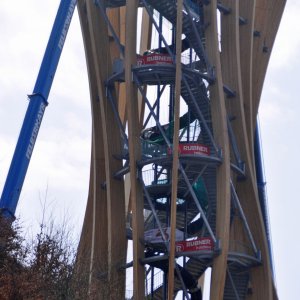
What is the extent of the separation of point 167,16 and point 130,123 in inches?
280

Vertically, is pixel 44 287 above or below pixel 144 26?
below

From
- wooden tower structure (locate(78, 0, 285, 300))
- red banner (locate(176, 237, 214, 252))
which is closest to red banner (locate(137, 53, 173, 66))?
wooden tower structure (locate(78, 0, 285, 300))

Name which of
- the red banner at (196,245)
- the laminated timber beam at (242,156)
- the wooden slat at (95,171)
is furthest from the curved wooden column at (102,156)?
the laminated timber beam at (242,156)

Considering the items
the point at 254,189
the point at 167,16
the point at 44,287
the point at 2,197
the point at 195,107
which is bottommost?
the point at 44,287

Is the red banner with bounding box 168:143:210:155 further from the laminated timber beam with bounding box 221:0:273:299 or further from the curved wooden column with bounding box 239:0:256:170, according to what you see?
the curved wooden column with bounding box 239:0:256:170

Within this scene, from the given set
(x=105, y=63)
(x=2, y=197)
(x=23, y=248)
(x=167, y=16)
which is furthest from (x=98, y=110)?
(x=23, y=248)

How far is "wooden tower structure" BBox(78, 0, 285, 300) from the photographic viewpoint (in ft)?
147

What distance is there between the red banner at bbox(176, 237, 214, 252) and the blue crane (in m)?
8.35

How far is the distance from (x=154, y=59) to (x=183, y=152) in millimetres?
4684

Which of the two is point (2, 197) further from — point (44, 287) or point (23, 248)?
point (44, 287)

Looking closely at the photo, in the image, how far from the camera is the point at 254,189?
4784cm

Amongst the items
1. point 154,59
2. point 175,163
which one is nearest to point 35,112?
point 175,163

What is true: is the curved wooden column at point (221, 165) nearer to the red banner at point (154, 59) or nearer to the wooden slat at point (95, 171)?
the red banner at point (154, 59)

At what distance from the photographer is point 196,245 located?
45.1 meters
